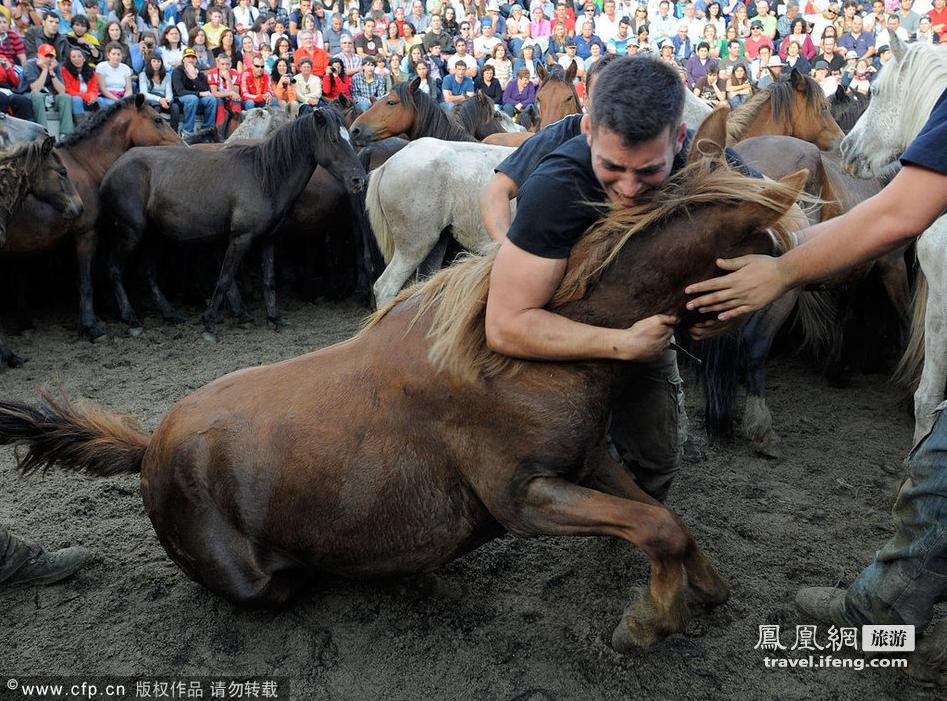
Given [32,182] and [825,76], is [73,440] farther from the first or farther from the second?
[825,76]

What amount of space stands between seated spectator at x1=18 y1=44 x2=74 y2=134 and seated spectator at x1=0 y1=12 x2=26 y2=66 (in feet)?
0.66

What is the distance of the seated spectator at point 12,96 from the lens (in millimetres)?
9242

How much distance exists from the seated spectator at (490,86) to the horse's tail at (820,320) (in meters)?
9.69

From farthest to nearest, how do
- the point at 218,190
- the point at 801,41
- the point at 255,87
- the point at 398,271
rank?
the point at 801,41 → the point at 255,87 → the point at 218,190 → the point at 398,271

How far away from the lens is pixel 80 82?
33.2 ft

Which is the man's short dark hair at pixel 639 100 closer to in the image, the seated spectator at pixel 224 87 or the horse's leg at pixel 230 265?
the horse's leg at pixel 230 265

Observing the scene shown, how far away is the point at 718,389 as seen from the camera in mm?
4410

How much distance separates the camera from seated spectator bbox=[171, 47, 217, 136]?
438 inches

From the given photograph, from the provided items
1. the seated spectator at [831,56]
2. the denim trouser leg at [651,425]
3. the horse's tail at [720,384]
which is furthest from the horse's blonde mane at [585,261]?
the seated spectator at [831,56]

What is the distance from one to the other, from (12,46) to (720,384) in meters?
9.90

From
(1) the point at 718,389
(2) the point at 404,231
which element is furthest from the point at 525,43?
(1) the point at 718,389

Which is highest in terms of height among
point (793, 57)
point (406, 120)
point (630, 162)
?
point (630, 162)

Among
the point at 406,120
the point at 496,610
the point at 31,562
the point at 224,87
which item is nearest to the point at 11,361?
the point at 31,562

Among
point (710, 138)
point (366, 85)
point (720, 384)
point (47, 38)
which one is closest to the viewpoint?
point (710, 138)
